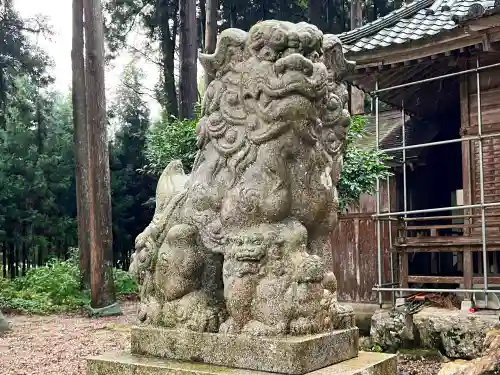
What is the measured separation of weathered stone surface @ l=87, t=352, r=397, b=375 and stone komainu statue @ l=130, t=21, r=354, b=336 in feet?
0.67

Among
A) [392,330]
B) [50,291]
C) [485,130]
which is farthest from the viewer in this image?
[50,291]

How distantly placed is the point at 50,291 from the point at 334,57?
12100mm

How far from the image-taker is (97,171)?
12.3m

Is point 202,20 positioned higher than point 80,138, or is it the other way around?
point 202,20

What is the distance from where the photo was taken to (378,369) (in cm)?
321

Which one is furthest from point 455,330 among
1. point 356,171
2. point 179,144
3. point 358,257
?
point 179,144

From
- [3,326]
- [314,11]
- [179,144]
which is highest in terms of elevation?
[314,11]

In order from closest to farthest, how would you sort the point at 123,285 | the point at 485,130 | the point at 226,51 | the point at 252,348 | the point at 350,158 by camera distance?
the point at 252,348 < the point at 226,51 < the point at 350,158 < the point at 485,130 < the point at 123,285

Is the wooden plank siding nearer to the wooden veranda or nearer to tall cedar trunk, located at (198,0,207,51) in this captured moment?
the wooden veranda

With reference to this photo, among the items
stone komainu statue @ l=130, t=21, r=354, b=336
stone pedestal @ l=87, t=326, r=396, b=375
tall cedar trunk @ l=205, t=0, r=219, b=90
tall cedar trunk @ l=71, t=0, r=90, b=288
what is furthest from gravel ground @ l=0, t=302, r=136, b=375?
tall cedar trunk @ l=205, t=0, r=219, b=90

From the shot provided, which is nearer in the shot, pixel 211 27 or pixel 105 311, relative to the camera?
pixel 105 311

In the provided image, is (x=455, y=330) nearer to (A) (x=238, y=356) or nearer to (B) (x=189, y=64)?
(A) (x=238, y=356)

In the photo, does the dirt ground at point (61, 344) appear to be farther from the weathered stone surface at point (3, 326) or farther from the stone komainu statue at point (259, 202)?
the stone komainu statue at point (259, 202)

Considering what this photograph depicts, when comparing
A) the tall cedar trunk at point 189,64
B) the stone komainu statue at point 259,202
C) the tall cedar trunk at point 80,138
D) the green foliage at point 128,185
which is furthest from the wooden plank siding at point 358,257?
the green foliage at point 128,185
